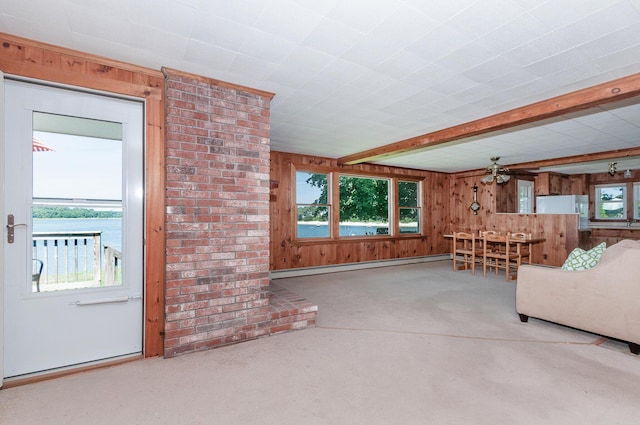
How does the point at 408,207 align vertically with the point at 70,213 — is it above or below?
above

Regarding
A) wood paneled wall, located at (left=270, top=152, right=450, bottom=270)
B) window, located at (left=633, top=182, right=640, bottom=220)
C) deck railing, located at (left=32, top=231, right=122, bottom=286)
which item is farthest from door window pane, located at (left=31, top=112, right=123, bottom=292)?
window, located at (left=633, top=182, right=640, bottom=220)

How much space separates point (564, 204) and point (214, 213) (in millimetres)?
8591

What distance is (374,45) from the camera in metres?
2.23

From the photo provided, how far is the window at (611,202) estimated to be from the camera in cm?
837

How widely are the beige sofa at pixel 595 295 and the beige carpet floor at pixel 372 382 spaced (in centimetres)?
18

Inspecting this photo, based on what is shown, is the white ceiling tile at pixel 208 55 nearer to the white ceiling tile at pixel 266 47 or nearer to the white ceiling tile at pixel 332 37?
the white ceiling tile at pixel 266 47

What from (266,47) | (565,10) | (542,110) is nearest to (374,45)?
(266,47)

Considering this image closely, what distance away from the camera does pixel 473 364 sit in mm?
2461

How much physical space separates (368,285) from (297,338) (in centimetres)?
254

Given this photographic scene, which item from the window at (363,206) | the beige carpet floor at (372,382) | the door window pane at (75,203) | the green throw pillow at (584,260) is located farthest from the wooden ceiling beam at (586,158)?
the door window pane at (75,203)

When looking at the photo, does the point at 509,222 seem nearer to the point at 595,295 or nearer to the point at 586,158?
the point at 586,158

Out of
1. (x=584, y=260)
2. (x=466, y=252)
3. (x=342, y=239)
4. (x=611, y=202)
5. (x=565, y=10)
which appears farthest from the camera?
(x=611, y=202)

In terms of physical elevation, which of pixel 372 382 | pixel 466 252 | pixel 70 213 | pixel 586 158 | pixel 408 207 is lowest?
pixel 372 382

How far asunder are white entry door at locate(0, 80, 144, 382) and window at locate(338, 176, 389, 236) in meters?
4.68
